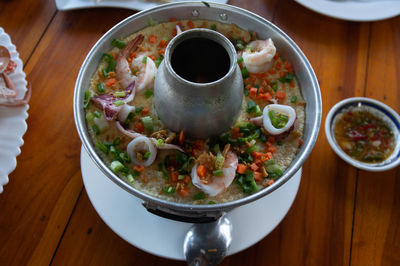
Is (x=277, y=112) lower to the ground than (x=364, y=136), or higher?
higher

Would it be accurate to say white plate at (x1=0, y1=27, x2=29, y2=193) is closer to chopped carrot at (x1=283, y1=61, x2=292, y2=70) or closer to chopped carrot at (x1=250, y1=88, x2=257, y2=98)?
chopped carrot at (x1=250, y1=88, x2=257, y2=98)

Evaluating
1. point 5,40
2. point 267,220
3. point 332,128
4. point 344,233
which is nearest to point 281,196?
point 267,220

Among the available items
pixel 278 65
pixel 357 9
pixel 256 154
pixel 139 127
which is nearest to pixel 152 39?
pixel 139 127

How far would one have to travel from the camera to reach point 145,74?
1132mm

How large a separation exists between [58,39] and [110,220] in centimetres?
96

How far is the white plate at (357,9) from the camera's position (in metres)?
1.67

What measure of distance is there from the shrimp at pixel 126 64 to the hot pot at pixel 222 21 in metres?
0.05

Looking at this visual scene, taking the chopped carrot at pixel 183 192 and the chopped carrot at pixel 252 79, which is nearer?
the chopped carrot at pixel 183 192

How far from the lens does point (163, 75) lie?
3.19ft

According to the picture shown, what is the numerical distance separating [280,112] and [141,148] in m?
0.46

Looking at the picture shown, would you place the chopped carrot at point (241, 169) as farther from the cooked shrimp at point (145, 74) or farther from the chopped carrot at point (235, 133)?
the cooked shrimp at point (145, 74)

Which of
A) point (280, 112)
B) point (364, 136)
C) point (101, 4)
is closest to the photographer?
point (280, 112)

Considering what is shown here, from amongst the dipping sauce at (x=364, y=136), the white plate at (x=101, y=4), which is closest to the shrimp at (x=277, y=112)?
the dipping sauce at (x=364, y=136)

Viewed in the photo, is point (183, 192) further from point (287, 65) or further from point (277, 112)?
point (287, 65)
